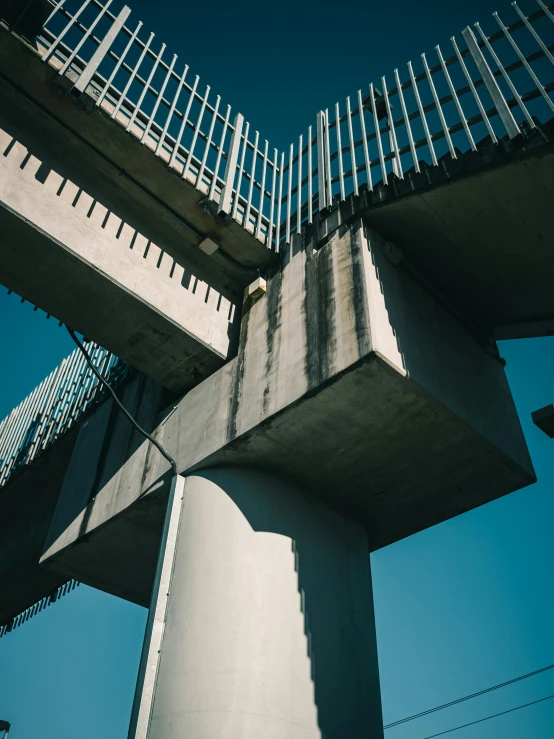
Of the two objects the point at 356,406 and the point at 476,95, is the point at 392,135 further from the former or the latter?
the point at 356,406

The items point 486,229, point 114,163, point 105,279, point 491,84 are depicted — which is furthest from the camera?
point 114,163

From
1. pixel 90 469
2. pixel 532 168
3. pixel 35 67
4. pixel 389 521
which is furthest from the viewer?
pixel 90 469

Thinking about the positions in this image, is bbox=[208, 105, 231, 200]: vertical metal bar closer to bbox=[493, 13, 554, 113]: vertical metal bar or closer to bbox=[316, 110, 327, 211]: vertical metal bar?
bbox=[316, 110, 327, 211]: vertical metal bar

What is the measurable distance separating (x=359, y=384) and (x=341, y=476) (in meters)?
1.79

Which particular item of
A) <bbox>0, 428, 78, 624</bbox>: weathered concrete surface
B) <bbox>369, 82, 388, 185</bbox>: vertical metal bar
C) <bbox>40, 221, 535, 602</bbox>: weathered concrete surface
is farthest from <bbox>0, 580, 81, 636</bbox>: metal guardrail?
<bbox>369, 82, 388, 185</bbox>: vertical metal bar

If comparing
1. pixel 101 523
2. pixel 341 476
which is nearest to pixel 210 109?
pixel 341 476

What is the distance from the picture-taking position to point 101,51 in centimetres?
716

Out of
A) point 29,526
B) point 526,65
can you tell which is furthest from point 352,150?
point 29,526

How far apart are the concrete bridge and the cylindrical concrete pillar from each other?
0.08ft

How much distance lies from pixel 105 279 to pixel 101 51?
2.86 metres

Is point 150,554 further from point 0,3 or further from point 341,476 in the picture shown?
point 0,3

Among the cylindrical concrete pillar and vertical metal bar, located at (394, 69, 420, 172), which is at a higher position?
vertical metal bar, located at (394, 69, 420, 172)

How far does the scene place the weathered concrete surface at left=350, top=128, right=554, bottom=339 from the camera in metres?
6.28

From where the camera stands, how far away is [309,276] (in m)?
7.40
